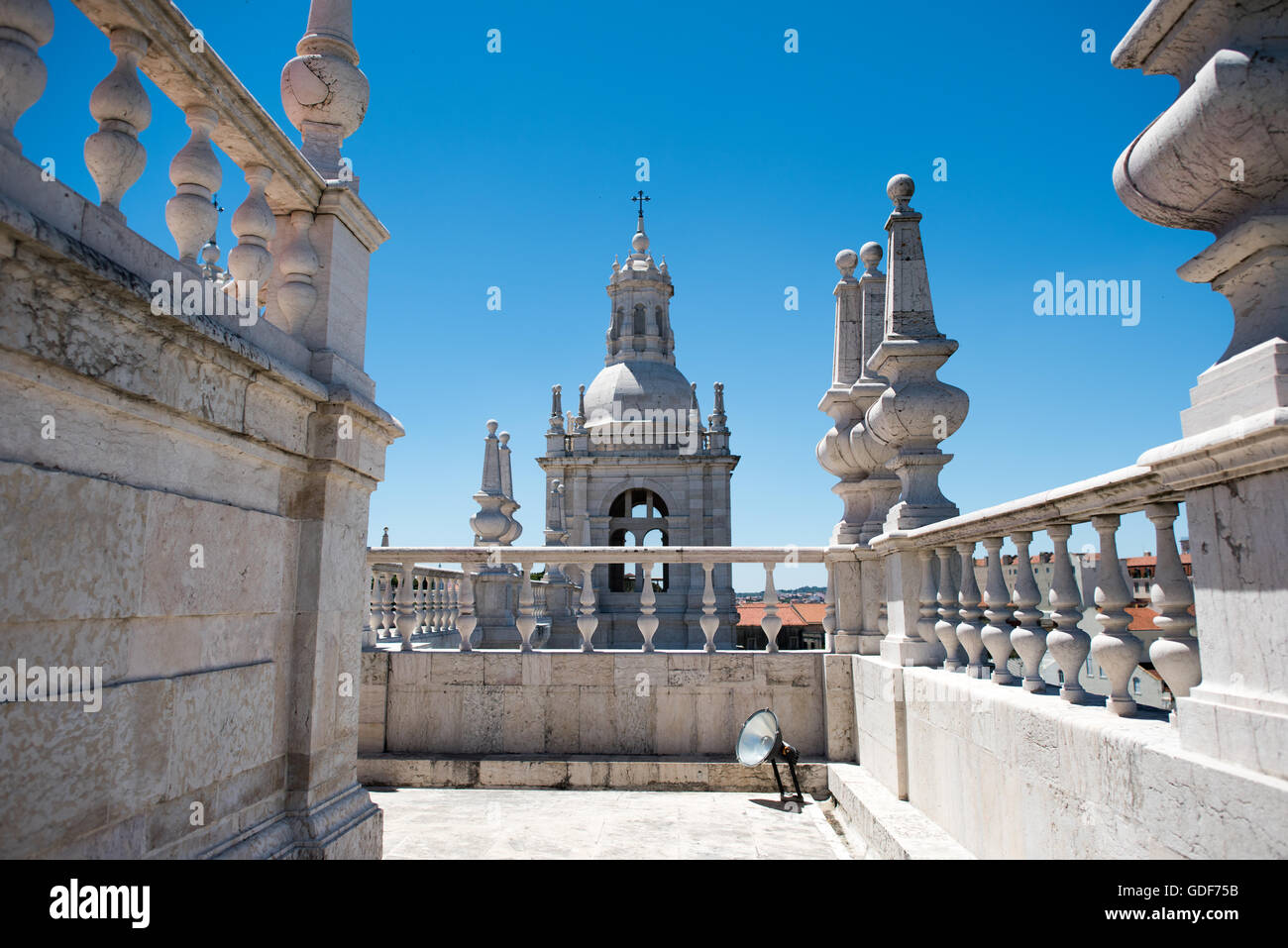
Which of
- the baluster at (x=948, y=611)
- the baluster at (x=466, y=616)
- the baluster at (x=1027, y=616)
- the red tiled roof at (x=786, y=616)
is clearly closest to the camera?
the baluster at (x=1027, y=616)

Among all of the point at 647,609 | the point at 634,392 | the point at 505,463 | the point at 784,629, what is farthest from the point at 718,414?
the point at 647,609

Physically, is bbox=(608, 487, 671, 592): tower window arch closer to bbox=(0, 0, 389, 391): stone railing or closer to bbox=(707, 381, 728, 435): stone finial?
bbox=(707, 381, 728, 435): stone finial

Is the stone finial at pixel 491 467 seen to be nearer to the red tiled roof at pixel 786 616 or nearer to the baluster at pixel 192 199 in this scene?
the baluster at pixel 192 199

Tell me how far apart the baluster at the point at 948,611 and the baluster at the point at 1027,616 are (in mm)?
986

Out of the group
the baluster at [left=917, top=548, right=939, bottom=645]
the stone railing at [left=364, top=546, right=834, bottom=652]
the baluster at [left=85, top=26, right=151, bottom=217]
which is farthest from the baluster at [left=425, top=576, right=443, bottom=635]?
the baluster at [left=85, top=26, right=151, bottom=217]

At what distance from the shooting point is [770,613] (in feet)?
22.7

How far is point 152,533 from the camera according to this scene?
264 centimetres

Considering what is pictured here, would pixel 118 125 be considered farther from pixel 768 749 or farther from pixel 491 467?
pixel 491 467

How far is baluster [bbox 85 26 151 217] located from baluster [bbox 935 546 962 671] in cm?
452

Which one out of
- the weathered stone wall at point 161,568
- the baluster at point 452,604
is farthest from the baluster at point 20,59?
the baluster at point 452,604

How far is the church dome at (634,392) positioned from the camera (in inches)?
1232

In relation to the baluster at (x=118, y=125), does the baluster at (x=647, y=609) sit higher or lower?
lower

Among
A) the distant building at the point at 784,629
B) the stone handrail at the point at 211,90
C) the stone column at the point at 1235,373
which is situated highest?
the stone handrail at the point at 211,90

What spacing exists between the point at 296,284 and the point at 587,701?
445cm
